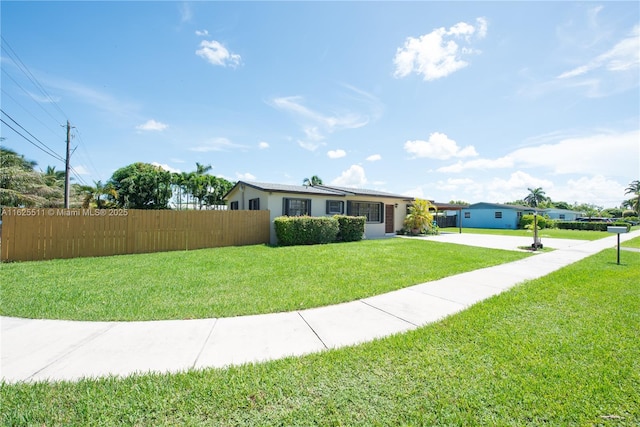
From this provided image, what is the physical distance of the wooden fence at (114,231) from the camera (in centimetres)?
789

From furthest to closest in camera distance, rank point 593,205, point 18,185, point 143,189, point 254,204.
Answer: point 593,205 < point 143,189 < point 18,185 < point 254,204

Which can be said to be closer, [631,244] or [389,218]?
[631,244]

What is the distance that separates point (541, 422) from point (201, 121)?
1662 cm


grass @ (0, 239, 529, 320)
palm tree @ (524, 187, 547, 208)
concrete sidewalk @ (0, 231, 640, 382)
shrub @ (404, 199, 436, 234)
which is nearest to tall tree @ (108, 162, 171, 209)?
grass @ (0, 239, 529, 320)

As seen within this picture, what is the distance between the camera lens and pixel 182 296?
454cm

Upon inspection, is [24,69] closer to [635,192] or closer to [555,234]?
[555,234]

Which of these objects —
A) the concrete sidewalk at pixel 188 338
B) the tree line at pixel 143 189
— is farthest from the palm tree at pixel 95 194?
the concrete sidewalk at pixel 188 338

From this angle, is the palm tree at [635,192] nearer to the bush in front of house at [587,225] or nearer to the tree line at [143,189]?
the bush in front of house at [587,225]

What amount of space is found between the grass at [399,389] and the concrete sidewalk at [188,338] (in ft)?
0.76

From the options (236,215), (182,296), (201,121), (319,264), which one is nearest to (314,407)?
(182,296)

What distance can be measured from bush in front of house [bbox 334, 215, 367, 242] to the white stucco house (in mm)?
1607

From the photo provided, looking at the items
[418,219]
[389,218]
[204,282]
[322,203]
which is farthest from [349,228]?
[204,282]

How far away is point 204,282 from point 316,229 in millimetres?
7303

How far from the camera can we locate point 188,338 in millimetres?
3078
